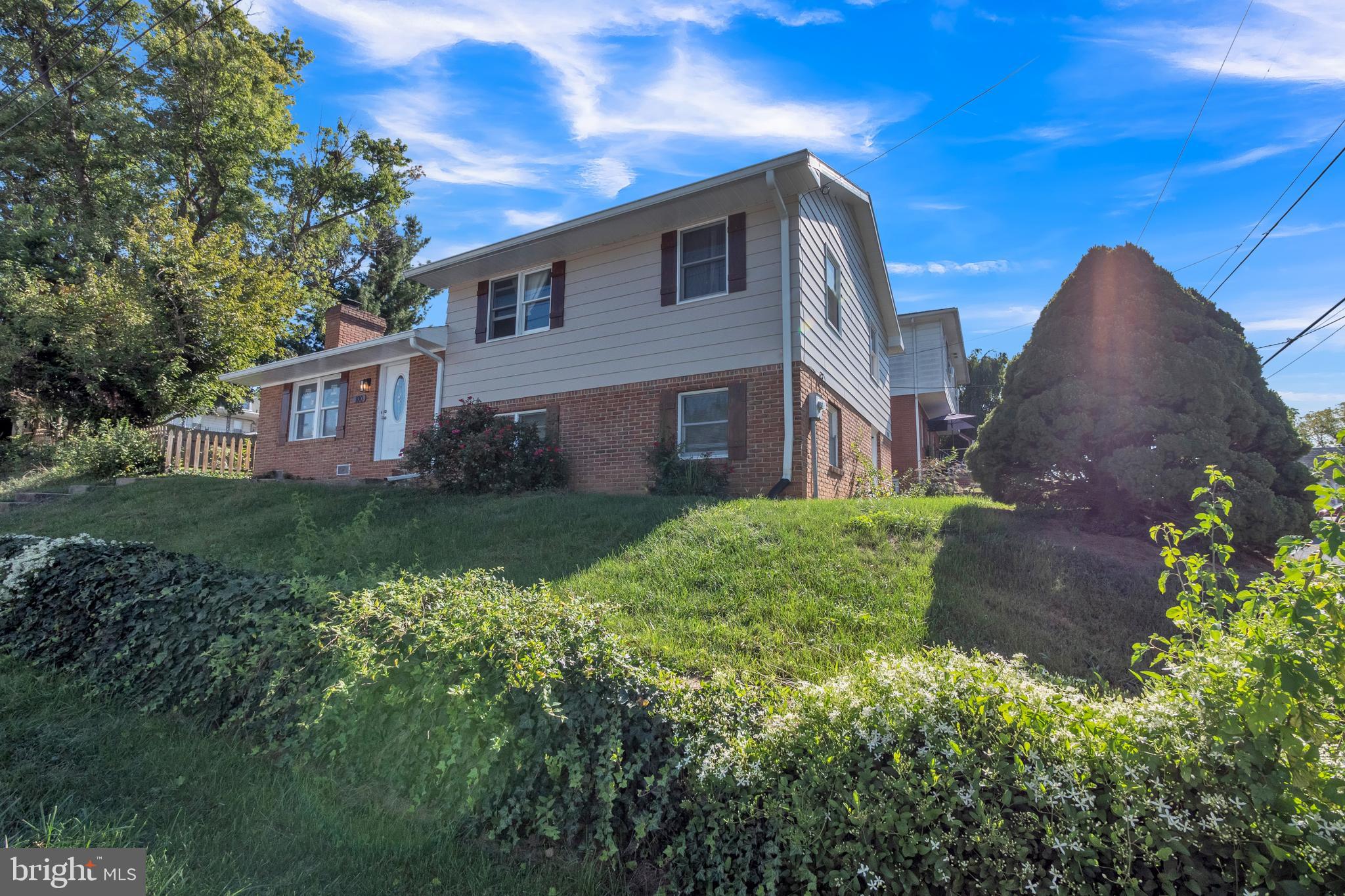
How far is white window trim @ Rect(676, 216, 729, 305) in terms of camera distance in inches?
404

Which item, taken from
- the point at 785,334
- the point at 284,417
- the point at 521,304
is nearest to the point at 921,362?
the point at 785,334

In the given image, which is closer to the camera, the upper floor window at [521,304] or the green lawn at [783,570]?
the green lawn at [783,570]

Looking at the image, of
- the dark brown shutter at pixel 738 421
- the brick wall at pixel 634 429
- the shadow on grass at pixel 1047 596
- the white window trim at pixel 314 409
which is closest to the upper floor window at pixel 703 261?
the brick wall at pixel 634 429

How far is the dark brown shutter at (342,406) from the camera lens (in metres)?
15.2

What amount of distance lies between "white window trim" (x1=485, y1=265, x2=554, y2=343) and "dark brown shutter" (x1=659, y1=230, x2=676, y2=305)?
7.72ft

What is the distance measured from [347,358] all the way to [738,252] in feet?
30.9

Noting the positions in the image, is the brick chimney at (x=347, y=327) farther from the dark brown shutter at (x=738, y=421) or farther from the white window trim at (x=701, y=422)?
the dark brown shutter at (x=738, y=421)

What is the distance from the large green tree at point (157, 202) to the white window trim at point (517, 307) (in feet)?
31.8

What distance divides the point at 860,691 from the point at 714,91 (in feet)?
25.9

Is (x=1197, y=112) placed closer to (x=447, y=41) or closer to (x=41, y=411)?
(x=447, y=41)

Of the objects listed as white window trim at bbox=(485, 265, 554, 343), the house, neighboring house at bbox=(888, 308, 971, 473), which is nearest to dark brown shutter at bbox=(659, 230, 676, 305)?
the house

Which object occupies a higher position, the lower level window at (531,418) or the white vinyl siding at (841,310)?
the white vinyl siding at (841,310)

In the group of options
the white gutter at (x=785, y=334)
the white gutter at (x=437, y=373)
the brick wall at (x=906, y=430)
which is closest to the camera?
the white gutter at (x=785, y=334)

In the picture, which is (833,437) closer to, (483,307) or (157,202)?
(483,307)
